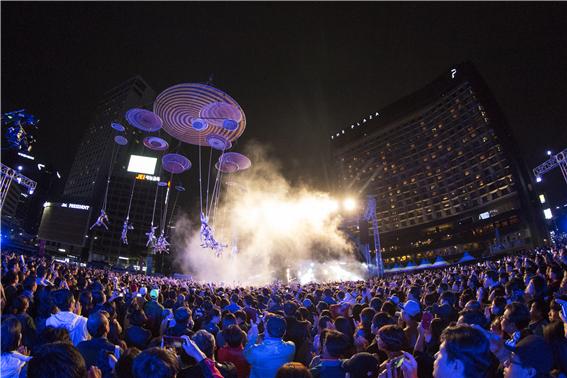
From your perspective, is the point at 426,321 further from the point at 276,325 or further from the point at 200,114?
the point at 200,114

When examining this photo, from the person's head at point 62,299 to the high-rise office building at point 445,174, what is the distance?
212 ft

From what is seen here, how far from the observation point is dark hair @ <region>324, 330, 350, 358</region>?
3.34m

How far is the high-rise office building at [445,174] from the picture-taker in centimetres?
5781

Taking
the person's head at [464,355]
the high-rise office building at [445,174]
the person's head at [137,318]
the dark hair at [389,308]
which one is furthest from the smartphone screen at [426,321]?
the high-rise office building at [445,174]

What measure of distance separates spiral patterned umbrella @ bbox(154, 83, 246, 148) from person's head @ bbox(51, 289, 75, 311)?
8992mm

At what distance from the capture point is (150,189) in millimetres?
99812

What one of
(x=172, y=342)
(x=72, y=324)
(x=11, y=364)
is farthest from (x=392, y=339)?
(x=72, y=324)

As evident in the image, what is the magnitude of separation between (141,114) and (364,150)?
288ft

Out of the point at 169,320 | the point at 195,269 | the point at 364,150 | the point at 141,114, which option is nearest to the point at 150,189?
the point at 195,269

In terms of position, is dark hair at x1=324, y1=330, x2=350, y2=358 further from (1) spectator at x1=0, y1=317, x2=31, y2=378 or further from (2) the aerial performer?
(2) the aerial performer

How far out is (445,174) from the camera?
71438 millimetres

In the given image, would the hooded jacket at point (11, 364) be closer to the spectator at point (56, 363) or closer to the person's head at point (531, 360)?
the spectator at point (56, 363)

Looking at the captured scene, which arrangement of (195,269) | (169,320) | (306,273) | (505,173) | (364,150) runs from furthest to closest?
(364,150) < (505,173) < (195,269) < (306,273) < (169,320)

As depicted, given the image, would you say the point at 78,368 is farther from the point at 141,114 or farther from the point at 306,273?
the point at 306,273
